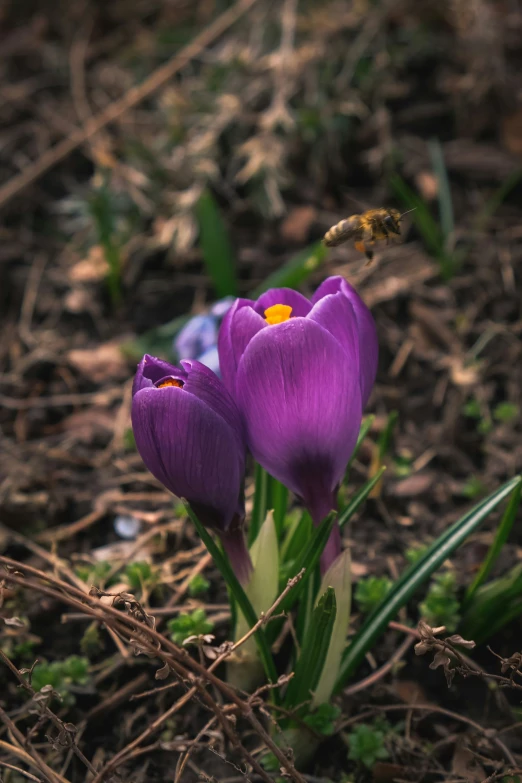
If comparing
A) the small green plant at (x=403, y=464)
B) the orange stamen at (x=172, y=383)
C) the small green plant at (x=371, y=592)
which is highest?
the orange stamen at (x=172, y=383)

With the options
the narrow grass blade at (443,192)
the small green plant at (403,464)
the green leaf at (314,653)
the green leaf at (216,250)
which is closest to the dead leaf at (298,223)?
the green leaf at (216,250)

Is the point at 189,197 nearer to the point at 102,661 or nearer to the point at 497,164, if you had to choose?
A: the point at 497,164

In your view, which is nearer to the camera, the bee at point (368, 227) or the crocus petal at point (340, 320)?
the crocus petal at point (340, 320)

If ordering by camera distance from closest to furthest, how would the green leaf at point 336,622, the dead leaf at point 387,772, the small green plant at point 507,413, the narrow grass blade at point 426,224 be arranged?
1. the green leaf at point 336,622
2. the dead leaf at point 387,772
3. the small green plant at point 507,413
4. the narrow grass blade at point 426,224

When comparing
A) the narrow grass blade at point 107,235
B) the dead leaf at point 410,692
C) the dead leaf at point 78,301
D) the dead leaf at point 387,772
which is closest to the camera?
the dead leaf at point 387,772

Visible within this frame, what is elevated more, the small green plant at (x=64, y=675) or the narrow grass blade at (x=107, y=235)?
the narrow grass blade at (x=107, y=235)

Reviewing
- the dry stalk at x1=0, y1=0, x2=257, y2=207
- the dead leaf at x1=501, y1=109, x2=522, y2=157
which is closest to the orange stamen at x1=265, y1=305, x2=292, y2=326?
the dead leaf at x1=501, y1=109, x2=522, y2=157

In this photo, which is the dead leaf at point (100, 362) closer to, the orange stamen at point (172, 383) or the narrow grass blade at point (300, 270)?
the narrow grass blade at point (300, 270)
